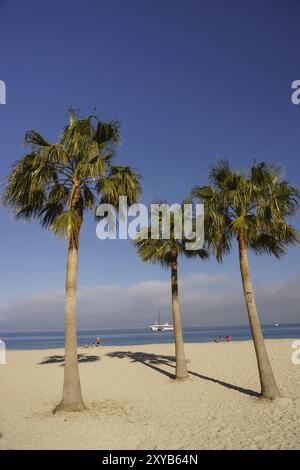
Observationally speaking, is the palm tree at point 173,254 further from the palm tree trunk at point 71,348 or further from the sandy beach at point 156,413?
the palm tree trunk at point 71,348

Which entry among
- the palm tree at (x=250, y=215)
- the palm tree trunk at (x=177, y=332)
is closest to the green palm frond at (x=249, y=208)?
the palm tree at (x=250, y=215)

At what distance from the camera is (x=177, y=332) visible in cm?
1554

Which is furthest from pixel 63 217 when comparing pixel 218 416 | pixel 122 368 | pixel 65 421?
pixel 122 368

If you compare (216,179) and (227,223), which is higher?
(216,179)

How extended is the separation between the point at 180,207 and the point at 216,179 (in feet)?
10.7

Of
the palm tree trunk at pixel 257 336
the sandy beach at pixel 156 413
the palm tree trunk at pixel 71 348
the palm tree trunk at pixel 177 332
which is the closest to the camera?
→ the sandy beach at pixel 156 413

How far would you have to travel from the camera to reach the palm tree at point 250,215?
11.7 metres

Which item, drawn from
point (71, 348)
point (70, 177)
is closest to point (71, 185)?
point (70, 177)

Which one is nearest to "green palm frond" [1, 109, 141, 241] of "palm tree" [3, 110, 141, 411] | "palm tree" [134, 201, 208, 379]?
"palm tree" [3, 110, 141, 411]

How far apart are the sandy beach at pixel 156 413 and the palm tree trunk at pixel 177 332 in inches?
19.3

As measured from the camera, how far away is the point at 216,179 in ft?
42.1

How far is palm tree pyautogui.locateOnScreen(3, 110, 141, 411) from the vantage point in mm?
10516

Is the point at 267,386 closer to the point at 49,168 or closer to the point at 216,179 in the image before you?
the point at 216,179

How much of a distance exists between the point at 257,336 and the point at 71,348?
19.4ft
